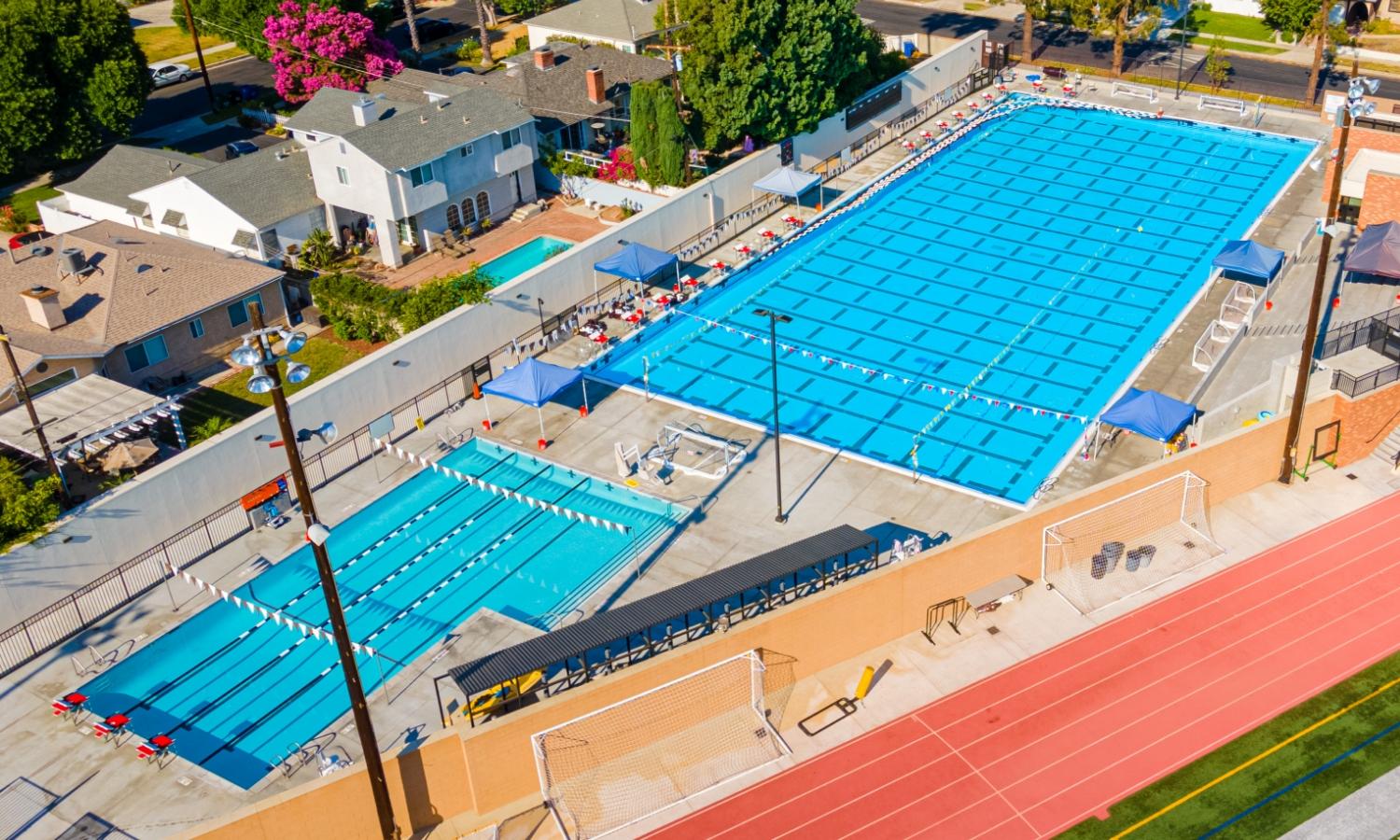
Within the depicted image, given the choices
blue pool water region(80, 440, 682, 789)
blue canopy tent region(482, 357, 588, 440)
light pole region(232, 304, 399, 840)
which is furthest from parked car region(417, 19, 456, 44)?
light pole region(232, 304, 399, 840)

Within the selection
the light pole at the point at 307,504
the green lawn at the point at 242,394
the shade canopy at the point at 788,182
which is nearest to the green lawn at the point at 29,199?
the green lawn at the point at 242,394

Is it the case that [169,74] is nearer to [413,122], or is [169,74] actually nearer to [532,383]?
[413,122]

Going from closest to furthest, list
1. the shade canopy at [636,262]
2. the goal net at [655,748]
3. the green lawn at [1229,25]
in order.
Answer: the goal net at [655,748]
the shade canopy at [636,262]
the green lawn at [1229,25]

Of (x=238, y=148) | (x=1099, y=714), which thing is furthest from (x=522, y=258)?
(x=1099, y=714)

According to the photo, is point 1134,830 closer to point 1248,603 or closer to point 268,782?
point 1248,603

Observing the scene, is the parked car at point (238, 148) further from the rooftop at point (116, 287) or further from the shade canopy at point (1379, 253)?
the shade canopy at point (1379, 253)

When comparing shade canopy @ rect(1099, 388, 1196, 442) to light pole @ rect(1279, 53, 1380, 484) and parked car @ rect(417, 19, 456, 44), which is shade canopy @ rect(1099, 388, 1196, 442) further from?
parked car @ rect(417, 19, 456, 44)
